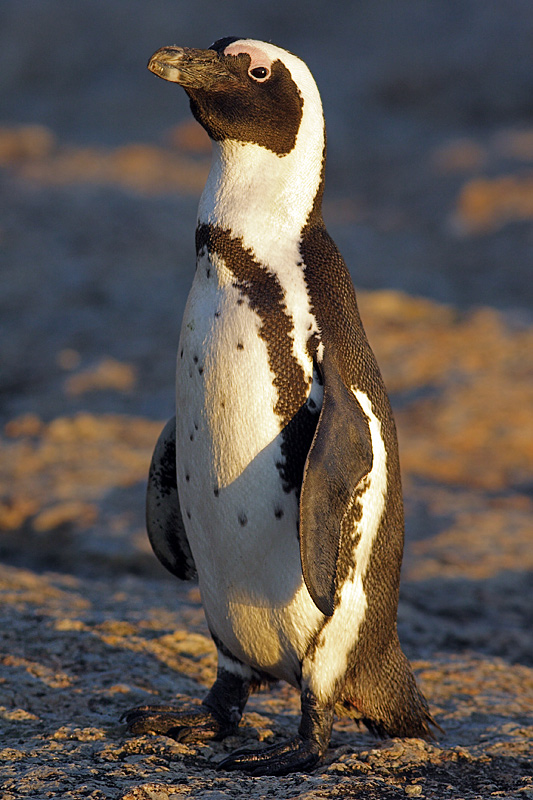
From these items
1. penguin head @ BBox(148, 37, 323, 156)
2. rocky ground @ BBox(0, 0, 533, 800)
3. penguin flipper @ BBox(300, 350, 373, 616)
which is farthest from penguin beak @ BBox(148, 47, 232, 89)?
rocky ground @ BBox(0, 0, 533, 800)

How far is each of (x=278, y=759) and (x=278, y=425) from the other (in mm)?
907

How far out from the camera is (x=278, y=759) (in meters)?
2.54

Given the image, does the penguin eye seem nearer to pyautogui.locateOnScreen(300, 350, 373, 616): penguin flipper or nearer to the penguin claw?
pyautogui.locateOnScreen(300, 350, 373, 616): penguin flipper

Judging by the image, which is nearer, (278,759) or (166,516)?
(278,759)

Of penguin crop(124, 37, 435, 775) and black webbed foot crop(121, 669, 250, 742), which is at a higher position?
penguin crop(124, 37, 435, 775)

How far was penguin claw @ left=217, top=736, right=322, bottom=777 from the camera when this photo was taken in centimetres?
251

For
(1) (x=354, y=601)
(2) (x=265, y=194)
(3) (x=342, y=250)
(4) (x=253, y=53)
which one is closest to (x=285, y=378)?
(2) (x=265, y=194)

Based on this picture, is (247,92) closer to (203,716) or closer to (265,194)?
(265,194)

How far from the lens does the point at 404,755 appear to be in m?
2.69

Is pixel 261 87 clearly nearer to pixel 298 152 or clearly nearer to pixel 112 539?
pixel 298 152

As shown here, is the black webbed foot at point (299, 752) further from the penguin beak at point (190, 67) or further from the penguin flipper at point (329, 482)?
the penguin beak at point (190, 67)

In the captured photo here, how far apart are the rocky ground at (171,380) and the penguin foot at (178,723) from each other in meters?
0.06

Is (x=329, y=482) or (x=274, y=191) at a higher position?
(x=274, y=191)

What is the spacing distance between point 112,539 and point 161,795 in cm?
272
